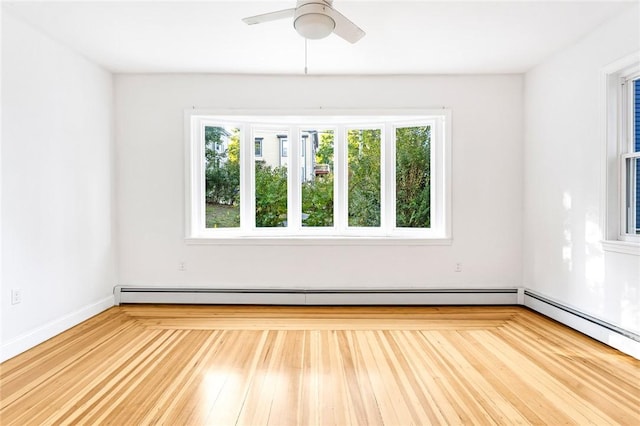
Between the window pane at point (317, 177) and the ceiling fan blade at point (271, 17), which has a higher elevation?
the ceiling fan blade at point (271, 17)

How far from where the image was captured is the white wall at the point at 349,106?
13.1 feet

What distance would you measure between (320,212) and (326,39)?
1.98m

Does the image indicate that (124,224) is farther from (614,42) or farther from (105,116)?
(614,42)

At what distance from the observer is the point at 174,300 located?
3.99 meters

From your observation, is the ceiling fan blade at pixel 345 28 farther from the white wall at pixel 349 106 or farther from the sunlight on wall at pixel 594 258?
the sunlight on wall at pixel 594 258

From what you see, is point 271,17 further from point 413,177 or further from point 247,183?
point 413,177

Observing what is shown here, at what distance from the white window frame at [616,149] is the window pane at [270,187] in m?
3.17

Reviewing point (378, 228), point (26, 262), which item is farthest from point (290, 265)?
point (26, 262)

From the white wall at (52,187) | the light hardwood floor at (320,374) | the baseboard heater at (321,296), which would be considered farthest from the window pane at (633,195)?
the white wall at (52,187)

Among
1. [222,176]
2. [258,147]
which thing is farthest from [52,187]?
[258,147]

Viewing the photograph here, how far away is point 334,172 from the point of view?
4367 millimetres

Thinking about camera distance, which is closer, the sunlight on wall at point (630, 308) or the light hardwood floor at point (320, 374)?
the light hardwood floor at point (320, 374)

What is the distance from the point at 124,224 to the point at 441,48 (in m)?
3.85

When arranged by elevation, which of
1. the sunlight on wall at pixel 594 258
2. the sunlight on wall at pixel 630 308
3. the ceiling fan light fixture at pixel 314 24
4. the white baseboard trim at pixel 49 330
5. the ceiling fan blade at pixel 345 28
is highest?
the ceiling fan blade at pixel 345 28
